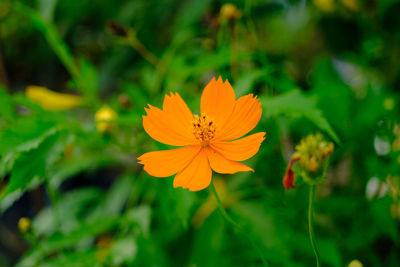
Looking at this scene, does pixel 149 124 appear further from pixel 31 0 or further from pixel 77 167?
pixel 31 0

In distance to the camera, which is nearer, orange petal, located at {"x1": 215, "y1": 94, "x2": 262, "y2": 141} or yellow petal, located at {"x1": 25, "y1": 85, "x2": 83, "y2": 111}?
orange petal, located at {"x1": 215, "y1": 94, "x2": 262, "y2": 141}

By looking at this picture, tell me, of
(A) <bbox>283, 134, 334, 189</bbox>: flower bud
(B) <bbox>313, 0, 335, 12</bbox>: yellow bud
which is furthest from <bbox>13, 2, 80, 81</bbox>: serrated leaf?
(B) <bbox>313, 0, 335, 12</bbox>: yellow bud

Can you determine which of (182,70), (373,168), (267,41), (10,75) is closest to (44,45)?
(10,75)

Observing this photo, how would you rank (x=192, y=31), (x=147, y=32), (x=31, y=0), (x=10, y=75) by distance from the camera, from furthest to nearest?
(x=10, y=75) < (x=31, y=0) < (x=147, y=32) < (x=192, y=31)

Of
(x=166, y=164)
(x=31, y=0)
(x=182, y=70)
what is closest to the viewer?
(x=166, y=164)

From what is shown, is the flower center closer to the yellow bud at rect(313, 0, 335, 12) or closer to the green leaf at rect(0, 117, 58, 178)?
the green leaf at rect(0, 117, 58, 178)

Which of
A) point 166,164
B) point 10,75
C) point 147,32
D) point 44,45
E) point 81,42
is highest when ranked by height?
point 10,75

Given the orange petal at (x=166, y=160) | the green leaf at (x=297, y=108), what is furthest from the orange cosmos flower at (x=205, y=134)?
the green leaf at (x=297, y=108)
